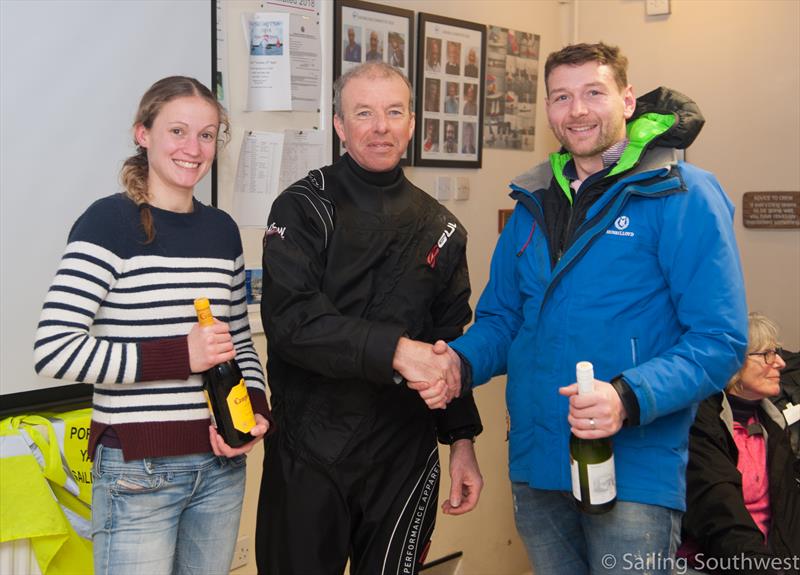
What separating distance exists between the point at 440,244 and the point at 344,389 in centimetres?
40

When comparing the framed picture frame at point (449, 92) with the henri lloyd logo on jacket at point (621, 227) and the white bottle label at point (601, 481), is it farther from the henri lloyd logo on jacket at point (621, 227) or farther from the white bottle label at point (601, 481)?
the white bottle label at point (601, 481)

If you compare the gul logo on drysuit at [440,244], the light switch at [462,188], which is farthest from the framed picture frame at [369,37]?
the gul logo on drysuit at [440,244]

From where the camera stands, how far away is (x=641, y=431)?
1665 millimetres

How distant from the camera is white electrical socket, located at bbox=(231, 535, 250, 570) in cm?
281

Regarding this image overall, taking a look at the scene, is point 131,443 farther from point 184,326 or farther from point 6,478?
point 6,478

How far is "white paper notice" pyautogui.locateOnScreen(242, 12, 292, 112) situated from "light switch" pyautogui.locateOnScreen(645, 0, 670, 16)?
1.75 meters

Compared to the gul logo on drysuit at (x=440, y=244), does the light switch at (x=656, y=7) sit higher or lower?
higher

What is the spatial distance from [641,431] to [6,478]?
1466mm

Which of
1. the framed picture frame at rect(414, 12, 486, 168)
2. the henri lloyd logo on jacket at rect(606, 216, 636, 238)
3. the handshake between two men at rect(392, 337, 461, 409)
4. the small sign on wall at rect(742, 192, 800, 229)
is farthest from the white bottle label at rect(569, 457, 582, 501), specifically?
the small sign on wall at rect(742, 192, 800, 229)

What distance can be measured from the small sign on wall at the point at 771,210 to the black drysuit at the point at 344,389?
1993 mm

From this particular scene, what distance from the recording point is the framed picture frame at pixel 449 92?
3.32m

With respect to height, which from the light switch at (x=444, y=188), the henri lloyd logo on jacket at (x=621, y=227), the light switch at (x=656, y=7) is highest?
the light switch at (x=656, y=7)

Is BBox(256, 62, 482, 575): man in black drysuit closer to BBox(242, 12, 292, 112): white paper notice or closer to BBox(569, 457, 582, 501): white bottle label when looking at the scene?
BBox(569, 457, 582, 501): white bottle label

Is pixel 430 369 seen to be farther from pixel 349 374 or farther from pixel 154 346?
pixel 154 346
